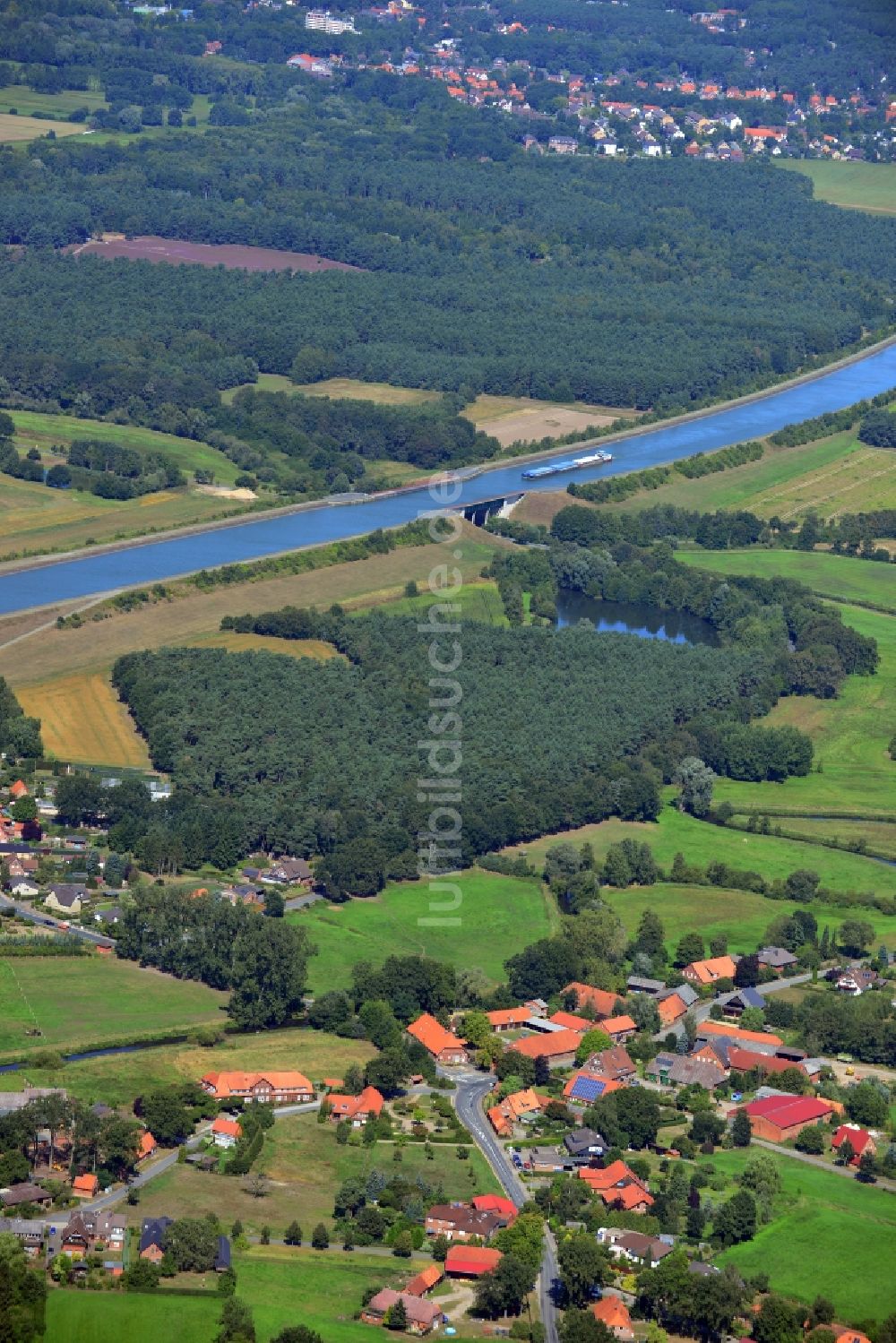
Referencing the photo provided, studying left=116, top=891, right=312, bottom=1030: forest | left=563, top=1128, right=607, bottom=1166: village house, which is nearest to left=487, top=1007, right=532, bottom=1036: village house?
left=116, top=891, right=312, bottom=1030: forest

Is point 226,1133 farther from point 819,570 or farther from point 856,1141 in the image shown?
point 819,570

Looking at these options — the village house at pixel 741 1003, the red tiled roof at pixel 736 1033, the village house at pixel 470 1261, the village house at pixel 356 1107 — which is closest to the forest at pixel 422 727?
the village house at pixel 741 1003

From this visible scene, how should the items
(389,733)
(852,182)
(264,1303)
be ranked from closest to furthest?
(264,1303) → (389,733) → (852,182)

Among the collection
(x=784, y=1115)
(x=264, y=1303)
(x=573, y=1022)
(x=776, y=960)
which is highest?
(x=264, y=1303)

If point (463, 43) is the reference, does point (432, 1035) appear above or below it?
below

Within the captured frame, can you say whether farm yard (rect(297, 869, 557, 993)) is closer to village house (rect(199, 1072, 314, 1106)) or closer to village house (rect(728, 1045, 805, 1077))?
village house (rect(199, 1072, 314, 1106))

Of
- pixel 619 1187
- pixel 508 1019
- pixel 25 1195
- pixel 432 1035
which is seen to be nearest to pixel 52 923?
pixel 432 1035
